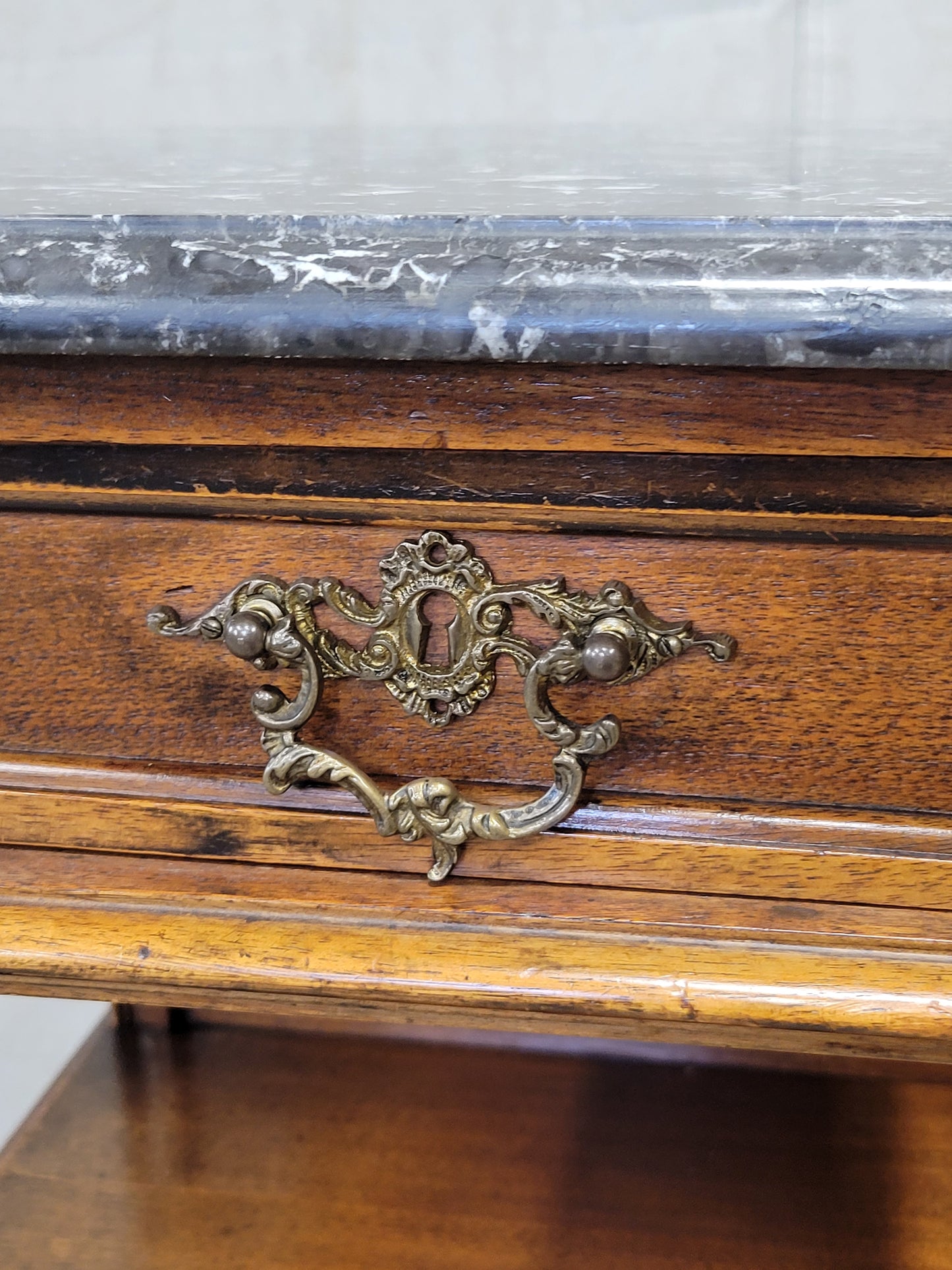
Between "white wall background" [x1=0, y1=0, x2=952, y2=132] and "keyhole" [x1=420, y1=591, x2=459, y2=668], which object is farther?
"white wall background" [x1=0, y1=0, x2=952, y2=132]

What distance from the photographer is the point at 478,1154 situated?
0.70 metres

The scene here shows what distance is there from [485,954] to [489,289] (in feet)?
0.58

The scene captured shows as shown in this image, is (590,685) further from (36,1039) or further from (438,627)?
(36,1039)

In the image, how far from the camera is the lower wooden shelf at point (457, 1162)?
0.63m

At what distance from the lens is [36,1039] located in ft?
3.28

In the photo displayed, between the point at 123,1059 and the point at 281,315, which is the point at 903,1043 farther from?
the point at 123,1059

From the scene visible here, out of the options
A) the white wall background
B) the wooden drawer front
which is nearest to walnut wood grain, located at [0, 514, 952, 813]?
the wooden drawer front

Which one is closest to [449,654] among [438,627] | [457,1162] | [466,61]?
[438,627]

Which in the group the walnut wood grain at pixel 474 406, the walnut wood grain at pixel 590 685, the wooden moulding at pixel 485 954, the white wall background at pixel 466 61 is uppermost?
the white wall background at pixel 466 61

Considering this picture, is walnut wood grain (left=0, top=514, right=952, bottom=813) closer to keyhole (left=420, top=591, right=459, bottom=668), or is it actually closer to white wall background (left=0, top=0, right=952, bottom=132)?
keyhole (left=420, top=591, right=459, bottom=668)

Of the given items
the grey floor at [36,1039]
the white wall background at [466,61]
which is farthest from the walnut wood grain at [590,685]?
the white wall background at [466,61]

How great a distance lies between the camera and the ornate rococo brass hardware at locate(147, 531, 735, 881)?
330mm

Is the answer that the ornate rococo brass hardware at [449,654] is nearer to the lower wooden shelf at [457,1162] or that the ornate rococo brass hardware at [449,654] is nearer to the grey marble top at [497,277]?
the grey marble top at [497,277]

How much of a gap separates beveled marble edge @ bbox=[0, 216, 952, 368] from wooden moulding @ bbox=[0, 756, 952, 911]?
0.44 feet
